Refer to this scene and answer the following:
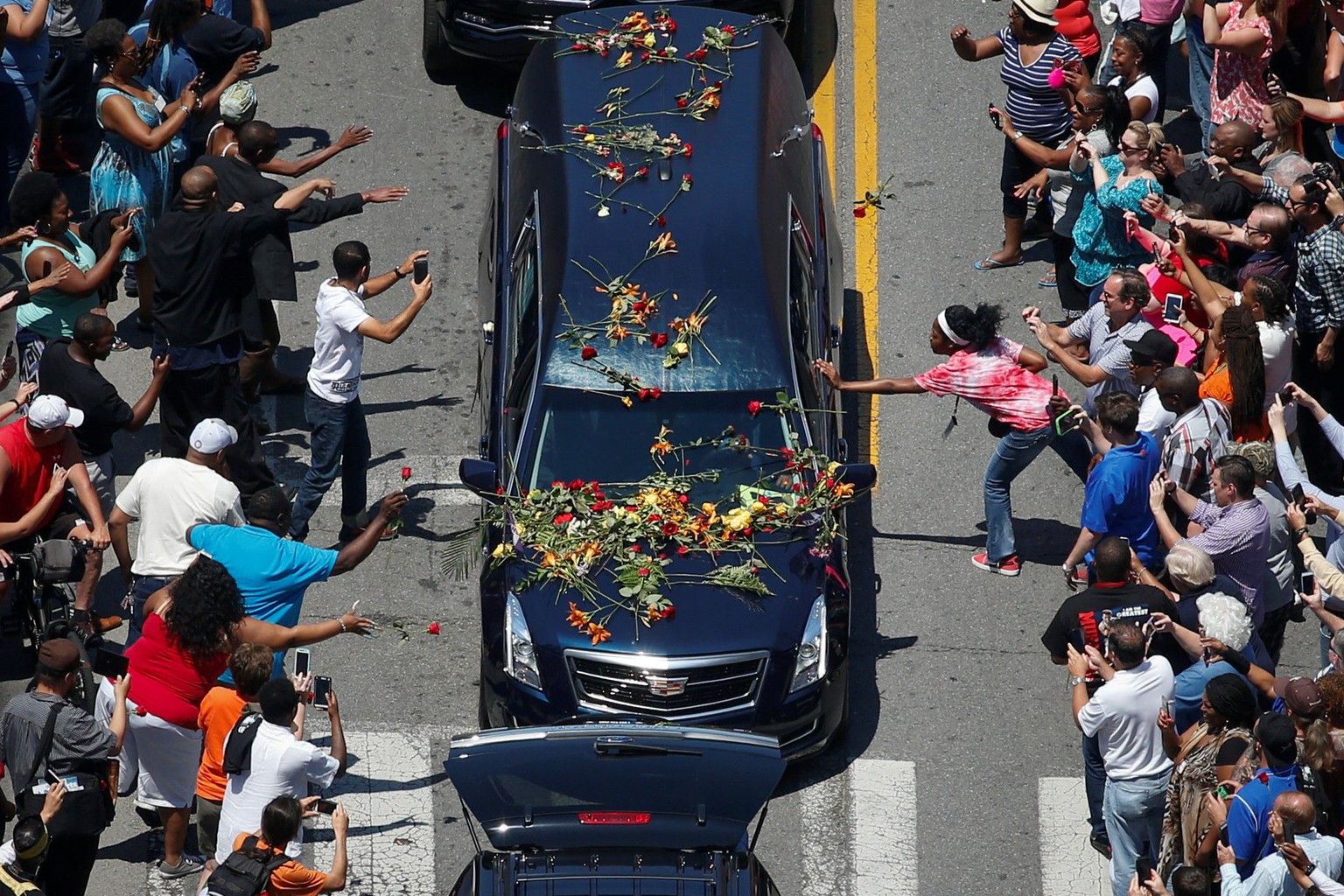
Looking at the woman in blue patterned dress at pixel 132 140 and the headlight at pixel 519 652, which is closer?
the headlight at pixel 519 652

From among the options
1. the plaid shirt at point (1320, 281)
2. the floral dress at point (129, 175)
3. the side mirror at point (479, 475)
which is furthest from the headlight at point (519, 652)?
the plaid shirt at point (1320, 281)

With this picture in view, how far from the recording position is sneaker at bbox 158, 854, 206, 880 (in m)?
9.88

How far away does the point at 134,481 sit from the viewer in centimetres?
1039

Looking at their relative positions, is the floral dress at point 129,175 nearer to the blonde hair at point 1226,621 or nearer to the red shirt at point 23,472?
the red shirt at point 23,472

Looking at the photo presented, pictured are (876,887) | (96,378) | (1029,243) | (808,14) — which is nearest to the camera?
(876,887)

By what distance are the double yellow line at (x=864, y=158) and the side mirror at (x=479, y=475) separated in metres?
3.16

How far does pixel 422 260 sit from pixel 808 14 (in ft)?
18.4

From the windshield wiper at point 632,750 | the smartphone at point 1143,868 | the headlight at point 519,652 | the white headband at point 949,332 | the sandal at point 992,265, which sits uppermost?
the windshield wiper at point 632,750

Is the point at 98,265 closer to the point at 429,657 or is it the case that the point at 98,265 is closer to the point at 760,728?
the point at 429,657

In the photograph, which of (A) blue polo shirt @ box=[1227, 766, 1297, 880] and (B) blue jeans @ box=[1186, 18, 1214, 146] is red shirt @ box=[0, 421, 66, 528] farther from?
(B) blue jeans @ box=[1186, 18, 1214, 146]

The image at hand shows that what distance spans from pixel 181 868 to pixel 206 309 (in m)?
3.58

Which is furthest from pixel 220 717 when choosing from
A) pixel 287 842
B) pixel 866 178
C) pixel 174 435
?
pixel 866 178

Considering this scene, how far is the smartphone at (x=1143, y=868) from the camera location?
30.3 feet

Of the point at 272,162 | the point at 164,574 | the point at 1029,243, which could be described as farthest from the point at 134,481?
the point at 1029,243
